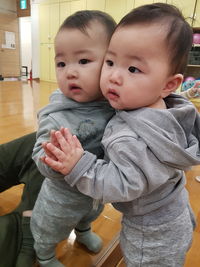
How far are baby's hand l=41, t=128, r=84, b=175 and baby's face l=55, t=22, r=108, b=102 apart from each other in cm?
15

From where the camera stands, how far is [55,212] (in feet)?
2.02

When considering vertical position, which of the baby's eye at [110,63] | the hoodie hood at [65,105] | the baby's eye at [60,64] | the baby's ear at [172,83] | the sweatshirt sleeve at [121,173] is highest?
the baby's eye at [110,63]

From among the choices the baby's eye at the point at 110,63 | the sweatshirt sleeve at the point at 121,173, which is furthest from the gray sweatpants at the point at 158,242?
the baby's eye at the point at 110,63

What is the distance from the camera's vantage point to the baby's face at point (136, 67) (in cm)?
43

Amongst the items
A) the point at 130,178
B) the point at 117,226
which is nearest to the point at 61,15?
the point at 117,226

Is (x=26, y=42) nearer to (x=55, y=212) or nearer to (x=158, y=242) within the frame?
(x=55, y=212)

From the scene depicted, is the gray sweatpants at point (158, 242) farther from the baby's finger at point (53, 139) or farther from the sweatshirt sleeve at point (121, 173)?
the baby's finger at point (53, 139)

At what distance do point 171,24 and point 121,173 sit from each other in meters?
0.29

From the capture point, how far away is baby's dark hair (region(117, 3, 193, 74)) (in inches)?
17.1

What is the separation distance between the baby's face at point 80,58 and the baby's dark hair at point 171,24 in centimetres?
8

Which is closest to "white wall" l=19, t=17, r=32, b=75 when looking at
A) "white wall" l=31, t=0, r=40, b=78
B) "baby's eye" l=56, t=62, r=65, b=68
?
"white wall" l=31, t=0, r=40, b=78

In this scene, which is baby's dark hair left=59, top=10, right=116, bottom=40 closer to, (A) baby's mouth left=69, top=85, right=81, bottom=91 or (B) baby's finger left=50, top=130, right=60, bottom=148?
(A) baby's mouth left=69, top=85, right=81, bottom=91

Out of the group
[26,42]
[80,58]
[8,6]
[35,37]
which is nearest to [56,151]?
[80,58]

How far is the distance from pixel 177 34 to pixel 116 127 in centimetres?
21
